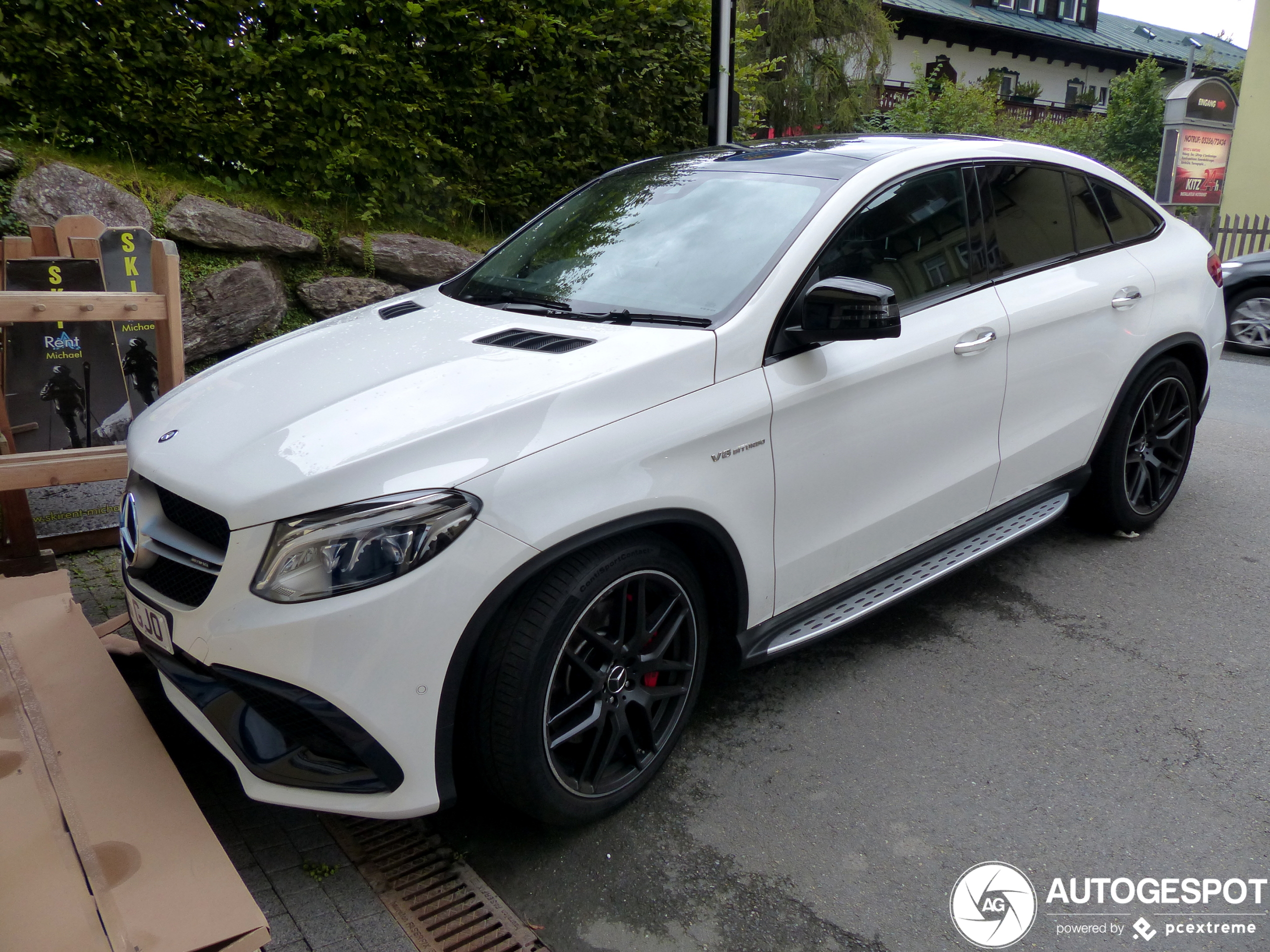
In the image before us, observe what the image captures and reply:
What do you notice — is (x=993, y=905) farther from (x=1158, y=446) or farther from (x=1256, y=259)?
(x=1256, y=259)

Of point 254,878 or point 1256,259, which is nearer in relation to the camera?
point 254,878

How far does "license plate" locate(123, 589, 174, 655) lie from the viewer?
2389mm

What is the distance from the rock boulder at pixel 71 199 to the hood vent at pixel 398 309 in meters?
2.95

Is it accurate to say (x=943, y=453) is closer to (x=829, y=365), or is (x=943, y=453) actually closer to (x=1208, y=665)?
(x=829, y=365)

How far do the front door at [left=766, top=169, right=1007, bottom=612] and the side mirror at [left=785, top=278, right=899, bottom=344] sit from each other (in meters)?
0.14

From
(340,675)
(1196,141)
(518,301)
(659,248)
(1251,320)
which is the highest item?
(1196,141)

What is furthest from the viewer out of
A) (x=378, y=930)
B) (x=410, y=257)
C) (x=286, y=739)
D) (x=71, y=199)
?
(x=410, y=257)

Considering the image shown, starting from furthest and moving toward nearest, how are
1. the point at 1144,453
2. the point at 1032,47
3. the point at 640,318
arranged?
the point at 1032,47
the point at 1144,453
the point at 640,318

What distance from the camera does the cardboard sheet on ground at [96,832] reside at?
192 centimetres

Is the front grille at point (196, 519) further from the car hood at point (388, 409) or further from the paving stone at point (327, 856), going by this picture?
the paving stone at point (327, 856)

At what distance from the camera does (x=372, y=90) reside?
6.66m

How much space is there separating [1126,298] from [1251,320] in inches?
298

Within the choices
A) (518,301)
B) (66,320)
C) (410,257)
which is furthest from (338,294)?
(518,301)

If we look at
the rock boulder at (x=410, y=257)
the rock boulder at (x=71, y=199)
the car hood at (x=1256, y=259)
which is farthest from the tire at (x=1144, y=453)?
the car hood at (x=1256, y=259)
